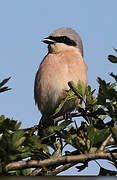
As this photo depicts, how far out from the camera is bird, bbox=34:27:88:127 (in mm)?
Answer: 5848

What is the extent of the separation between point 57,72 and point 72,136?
3247 mm

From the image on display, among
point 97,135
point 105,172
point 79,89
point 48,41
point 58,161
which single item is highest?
point 48,41

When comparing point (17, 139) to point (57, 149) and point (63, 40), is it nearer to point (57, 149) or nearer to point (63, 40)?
point (57, 149)

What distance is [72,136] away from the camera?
277 centimetres

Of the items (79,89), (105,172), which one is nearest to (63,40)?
(79,89)

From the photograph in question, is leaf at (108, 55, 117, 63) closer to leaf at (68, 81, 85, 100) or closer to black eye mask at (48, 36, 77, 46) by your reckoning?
leaf at (68, 81, 85, 100)

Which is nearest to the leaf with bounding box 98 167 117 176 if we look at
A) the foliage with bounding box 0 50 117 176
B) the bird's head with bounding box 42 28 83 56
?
the foliage with bounding box 0 50 117 176

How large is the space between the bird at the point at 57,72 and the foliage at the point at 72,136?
2.43 meters

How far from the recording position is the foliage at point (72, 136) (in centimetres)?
230

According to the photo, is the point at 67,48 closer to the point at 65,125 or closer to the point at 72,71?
the point at 72,71

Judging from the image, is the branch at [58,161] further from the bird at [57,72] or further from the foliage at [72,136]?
the bird at [57,72]

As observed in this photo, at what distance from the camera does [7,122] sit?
2570 mm

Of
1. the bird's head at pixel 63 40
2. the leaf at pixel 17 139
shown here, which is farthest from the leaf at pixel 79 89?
the bird's head at pixel 63 40

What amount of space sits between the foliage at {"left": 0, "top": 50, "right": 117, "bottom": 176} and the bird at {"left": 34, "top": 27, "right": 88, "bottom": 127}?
Result: 243cm
